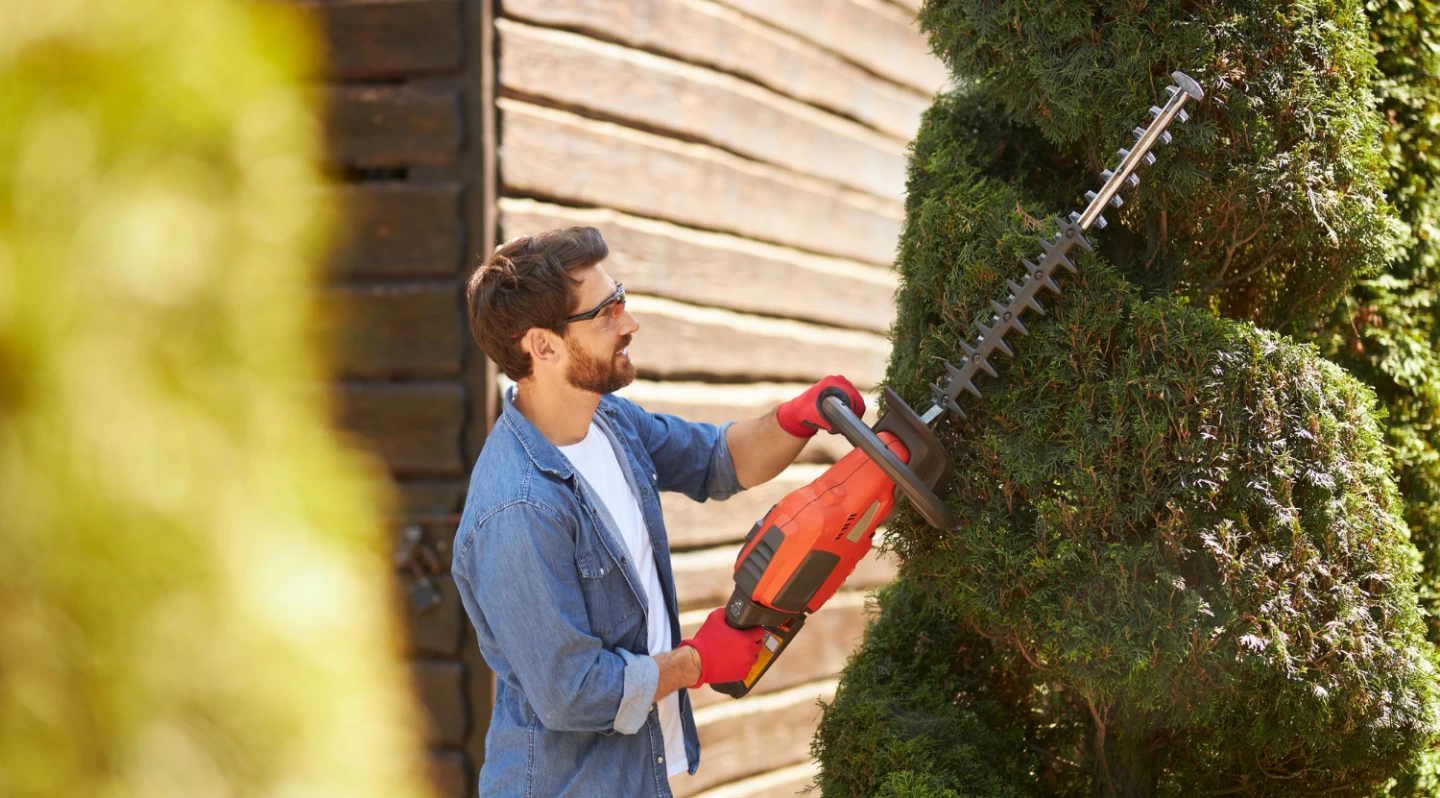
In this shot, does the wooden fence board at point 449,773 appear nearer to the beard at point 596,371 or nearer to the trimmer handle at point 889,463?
the beard at point 596,371

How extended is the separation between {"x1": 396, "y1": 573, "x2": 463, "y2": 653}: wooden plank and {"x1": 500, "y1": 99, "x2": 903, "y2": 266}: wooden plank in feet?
3.63

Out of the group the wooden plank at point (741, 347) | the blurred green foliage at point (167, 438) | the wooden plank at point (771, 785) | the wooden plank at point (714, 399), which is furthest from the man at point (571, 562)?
the wooden plank at point (771, 785)

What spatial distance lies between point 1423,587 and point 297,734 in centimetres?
229

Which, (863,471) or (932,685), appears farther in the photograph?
(932,685)

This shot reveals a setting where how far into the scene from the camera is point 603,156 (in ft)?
11.6

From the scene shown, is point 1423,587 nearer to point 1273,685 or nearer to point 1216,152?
point 1273,685

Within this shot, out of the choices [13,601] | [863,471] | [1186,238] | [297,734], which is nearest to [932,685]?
[863,471]

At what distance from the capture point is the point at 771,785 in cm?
432

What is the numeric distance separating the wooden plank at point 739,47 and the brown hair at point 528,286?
132 centimetres

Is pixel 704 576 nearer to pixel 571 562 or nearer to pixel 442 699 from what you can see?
pixel 442 699

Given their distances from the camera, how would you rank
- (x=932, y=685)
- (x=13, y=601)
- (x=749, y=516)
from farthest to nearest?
(x=749, y=516) → (x=932, y=685) → (x=13, y=601)

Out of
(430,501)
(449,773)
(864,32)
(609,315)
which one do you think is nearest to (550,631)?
(609,315)

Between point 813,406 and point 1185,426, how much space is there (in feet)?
2.21

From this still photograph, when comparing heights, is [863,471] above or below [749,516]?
above
